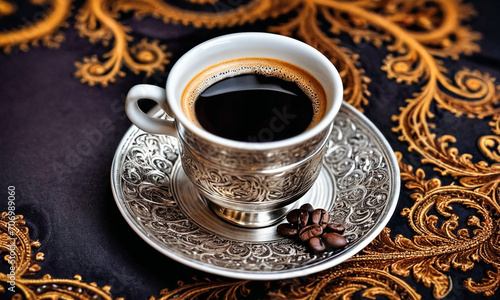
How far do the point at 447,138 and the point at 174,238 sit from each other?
70cm

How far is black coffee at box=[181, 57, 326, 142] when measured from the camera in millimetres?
960

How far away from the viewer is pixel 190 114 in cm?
99

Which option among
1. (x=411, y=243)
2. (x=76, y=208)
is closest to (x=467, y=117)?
(x=411, y=243)

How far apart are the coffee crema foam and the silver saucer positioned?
0.57ft

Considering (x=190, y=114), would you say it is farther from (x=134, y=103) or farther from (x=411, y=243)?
(x=411, y=243)

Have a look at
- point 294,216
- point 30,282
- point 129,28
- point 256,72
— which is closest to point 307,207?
point 294,216

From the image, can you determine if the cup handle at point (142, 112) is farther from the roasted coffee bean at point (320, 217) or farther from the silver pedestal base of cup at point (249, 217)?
the roasted coffee bean at point (320, 217)

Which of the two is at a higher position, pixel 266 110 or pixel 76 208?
pixel 266 110

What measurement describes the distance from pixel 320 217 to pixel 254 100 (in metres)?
0.27

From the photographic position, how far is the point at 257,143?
83cm

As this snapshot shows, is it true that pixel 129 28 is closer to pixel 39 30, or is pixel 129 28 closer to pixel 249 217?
pixel 39 30

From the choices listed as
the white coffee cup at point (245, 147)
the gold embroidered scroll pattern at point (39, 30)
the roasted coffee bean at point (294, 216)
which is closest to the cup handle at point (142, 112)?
the white coffee cup at point (245, 147)

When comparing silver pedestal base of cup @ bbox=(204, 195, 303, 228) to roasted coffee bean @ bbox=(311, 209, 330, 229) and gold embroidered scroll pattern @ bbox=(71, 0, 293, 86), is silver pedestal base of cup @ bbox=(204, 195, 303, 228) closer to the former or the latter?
roasted coffee bean @ bbox=(311, 209, 330, 229)

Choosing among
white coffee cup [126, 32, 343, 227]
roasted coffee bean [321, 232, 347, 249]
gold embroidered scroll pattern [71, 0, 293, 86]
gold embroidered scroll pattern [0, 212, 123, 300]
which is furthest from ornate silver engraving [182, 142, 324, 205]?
gold embroidered scroll pattern [71, 0, 293, 86]
